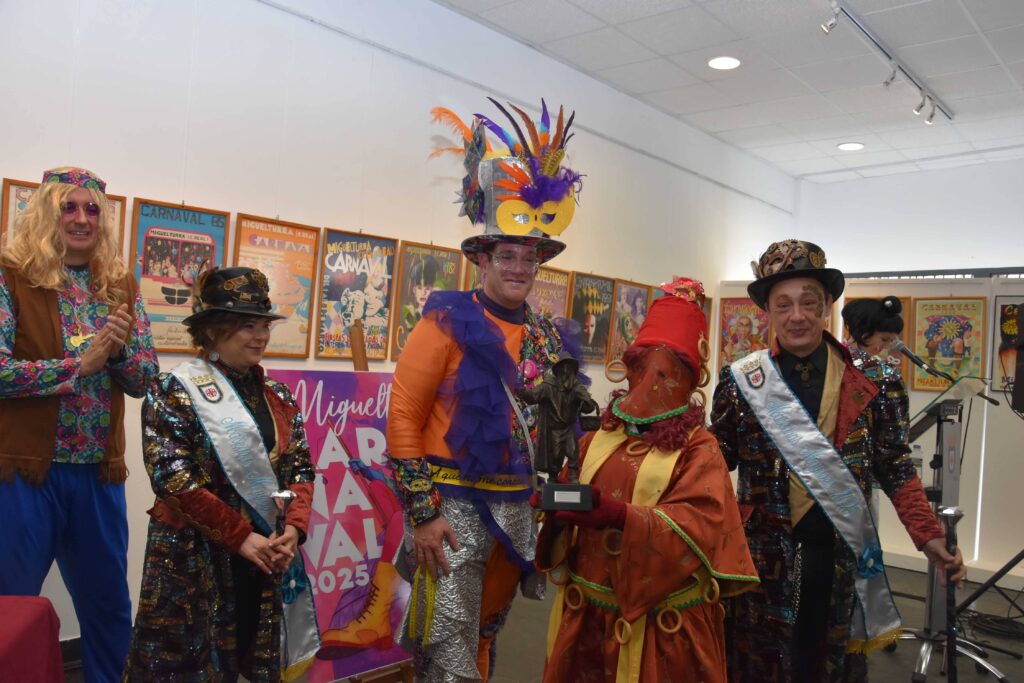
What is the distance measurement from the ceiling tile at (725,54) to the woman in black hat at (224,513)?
3.69 metres

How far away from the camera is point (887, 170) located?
295 inches

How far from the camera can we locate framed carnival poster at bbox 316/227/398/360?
382cm

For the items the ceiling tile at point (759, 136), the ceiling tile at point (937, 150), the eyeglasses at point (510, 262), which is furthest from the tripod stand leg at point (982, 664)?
the ceiling tile at point (937, 150)

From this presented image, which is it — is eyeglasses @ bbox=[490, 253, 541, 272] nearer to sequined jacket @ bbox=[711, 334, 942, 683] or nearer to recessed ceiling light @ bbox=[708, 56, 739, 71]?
sequined jacket @ bbox=[711, 334, 942, 683]

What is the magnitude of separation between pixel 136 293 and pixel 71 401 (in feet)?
1.32

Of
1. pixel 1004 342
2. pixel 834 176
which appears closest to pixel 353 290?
pixel 1004 342

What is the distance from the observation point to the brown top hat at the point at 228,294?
7.14 ft

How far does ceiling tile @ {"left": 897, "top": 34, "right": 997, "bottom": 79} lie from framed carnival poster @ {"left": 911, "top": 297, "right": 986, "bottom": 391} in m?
1.73

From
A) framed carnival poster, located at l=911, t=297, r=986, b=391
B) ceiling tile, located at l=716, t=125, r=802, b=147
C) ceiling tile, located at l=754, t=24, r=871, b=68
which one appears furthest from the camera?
ceiling tile, located at l=716, t=125, r=802, b=147

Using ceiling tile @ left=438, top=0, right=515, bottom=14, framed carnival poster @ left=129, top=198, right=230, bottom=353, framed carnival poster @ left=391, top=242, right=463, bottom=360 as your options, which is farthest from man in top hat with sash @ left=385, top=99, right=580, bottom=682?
ceiling tile @ left=438, top=0, right=515, bottom=14

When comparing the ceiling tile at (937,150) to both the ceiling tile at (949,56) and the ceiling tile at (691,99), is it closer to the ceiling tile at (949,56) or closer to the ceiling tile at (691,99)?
the ceiling tile at (949,56)

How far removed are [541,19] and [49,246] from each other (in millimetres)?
3110

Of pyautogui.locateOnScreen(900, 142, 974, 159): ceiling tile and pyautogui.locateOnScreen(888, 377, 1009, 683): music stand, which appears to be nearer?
pyautogui.locateOnScreen(888, 377, 1009, 683): music stand

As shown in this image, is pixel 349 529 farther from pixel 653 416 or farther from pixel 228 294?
pixel 653 416
